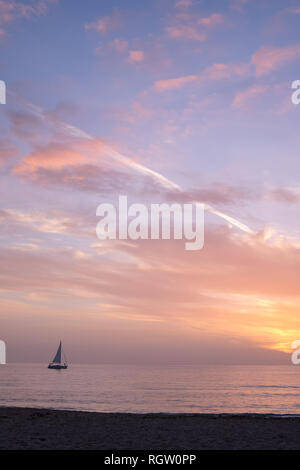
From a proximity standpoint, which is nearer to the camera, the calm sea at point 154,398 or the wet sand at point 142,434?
the wet sand at point 142,434

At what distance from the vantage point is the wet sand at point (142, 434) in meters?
15.3

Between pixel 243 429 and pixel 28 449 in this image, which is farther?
pixel 243 429

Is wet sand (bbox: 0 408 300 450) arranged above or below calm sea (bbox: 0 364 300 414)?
above

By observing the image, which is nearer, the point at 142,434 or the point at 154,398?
the point at 142,434

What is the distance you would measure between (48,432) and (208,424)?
829 centimetres

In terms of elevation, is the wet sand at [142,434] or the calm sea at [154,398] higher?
the wet sand at [142,434]

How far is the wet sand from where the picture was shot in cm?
1534

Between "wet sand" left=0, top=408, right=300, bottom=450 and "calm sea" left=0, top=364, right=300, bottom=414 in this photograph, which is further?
"calm sea" left=0, top=364, right=300, bottom=414

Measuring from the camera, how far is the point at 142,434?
58.9 feet

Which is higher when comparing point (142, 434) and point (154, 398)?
point (142, 434)
